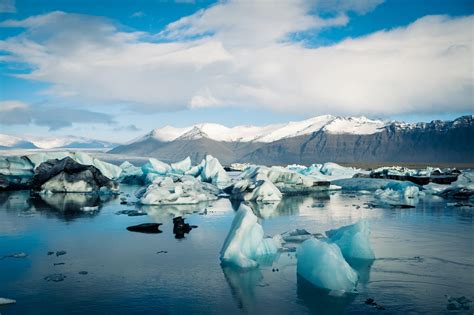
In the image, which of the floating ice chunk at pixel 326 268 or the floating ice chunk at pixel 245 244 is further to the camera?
the floating ice chunk at pixel 245 244

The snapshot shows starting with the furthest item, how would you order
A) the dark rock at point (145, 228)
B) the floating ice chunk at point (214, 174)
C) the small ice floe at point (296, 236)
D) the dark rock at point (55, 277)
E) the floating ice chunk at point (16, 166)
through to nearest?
the floating ice chunk at point (214, 174), the floating ice chunk at point (16, 166), the dark rock at point (145, 228), the small ice floe at point (296, 236), the dark rock at point (55, 277)

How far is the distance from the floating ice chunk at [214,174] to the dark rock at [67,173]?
9.95m

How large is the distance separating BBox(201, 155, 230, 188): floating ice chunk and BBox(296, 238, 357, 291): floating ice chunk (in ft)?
89.3

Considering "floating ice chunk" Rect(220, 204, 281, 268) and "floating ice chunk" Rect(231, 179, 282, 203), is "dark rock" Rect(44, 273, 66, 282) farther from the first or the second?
"floating ice chunk" Rect(231, 179, 282, 203)

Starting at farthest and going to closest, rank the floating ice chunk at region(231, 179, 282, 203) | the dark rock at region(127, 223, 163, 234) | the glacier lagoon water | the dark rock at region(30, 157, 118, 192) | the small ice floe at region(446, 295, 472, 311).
→ the dark rock at region(30, 157, 118, 192) < the floating ice chunk at region(231, 179, 282, 203) < the dark rock at region(127, 223, 163, 234) < the glacier lagoon water < the small ice floe at region(446, 295, 472, 311)

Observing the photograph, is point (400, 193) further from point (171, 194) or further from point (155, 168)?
point (155, 168)

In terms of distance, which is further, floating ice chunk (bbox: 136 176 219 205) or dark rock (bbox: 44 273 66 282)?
floating ice chunk (bbox: 136 176 219 205)

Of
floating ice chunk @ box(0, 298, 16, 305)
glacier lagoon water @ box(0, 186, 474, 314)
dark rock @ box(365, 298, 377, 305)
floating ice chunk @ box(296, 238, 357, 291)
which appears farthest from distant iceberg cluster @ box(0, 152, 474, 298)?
floating ice chunk @ box(0, 298, 16, 305)

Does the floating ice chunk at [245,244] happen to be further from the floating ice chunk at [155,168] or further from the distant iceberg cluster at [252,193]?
the floating ice chunk at [155,168]

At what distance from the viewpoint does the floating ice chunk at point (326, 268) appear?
29.4ft

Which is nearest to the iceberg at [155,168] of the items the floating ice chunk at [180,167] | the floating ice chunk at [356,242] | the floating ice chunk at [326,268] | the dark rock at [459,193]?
the floating ice chunk at [180,167]

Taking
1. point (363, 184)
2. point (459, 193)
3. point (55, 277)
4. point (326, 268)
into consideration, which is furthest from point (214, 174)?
point (326, 268)

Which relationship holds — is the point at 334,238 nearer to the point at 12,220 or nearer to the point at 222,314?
the point at 222,314

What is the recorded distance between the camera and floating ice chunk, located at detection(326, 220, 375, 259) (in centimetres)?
1125
